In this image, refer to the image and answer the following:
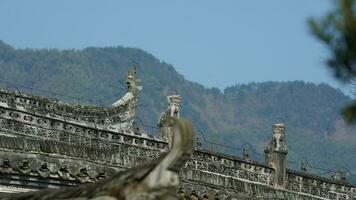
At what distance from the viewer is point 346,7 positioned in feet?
36.0

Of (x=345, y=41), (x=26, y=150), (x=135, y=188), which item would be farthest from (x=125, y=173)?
(x=26, y=150)

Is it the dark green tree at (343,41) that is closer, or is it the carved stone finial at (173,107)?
the dark green tree at (343,41)

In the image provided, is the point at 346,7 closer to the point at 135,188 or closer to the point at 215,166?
the point at 135,188

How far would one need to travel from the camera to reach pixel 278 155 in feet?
93.6

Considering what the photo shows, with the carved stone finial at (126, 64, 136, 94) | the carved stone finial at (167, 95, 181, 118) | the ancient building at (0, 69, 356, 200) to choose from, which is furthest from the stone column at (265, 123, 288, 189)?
the carved stone finial at (126, 64, 136, 94)

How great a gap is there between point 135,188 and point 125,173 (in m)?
0.17

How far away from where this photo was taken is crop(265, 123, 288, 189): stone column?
2825 cm

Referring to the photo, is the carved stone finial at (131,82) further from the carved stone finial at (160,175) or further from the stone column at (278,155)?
the carved stone finial at (160,175)

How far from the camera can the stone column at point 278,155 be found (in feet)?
92.7

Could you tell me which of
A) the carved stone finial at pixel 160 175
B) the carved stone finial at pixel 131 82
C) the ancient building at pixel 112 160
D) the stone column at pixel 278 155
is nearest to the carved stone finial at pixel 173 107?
the ancient building at pixel 112 160

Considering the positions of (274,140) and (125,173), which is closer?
(125,173)

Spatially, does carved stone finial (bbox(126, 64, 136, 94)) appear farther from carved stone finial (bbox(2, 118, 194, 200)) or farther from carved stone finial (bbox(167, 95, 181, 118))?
carved stone finial (bbox(2, 118, 194, 200))

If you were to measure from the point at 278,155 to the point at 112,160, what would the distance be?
7.55m

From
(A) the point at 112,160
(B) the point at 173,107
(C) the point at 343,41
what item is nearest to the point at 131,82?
(B) the point at 173,107
